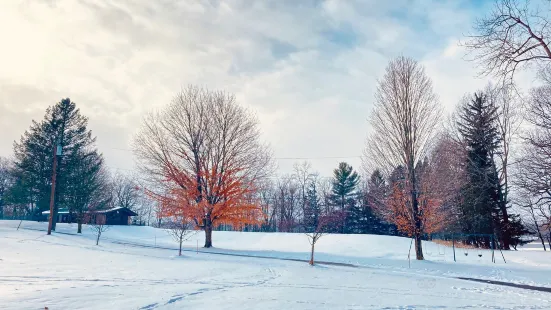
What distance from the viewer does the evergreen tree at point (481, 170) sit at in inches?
1147

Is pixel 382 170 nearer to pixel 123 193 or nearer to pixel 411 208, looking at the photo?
pixel 411 208

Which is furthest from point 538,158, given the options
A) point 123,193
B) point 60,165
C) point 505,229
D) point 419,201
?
point 123,193

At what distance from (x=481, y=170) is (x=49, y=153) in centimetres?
4451

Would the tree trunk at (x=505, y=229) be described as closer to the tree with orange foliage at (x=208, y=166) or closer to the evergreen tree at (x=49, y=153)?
the tree with orange foliage at (x=208, y=166)

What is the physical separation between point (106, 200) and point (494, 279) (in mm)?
40532

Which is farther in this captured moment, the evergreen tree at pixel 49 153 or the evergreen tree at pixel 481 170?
the evergreen tree at pixel 49 153

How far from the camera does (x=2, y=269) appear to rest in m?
11.8

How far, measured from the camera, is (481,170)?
1168 inches

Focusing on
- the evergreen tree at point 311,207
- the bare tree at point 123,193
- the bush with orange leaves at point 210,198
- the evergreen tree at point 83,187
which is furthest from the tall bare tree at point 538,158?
the bare tree at point 123,193

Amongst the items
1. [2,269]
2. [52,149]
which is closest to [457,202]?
[2,269]

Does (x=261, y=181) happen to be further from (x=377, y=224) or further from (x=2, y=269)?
(x=377, y=224)

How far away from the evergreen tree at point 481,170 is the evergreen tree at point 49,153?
40.2m

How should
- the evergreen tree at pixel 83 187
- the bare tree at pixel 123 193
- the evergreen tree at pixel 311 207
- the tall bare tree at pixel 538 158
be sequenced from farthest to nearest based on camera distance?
the bare tree at pixel 123 193
the evergreen tree at pixel 311 207
the evergreen tree at pixel 83 187
the tall bare tree at pixel 538 158

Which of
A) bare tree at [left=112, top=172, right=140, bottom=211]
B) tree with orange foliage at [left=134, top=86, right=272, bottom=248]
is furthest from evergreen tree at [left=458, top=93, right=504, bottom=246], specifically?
bare tree at [left=112, top=172, right=140, bottom=211]
